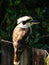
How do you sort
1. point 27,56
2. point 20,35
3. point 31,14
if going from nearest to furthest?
point 27,56 → point 20,35 → point 31,14

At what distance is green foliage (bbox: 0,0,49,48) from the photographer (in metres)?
5.09

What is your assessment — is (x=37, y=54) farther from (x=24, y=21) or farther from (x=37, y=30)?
(x=37, y=30)

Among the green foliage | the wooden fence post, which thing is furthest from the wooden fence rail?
the green foliage

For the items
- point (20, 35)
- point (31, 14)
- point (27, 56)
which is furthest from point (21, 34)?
point (31, 14)

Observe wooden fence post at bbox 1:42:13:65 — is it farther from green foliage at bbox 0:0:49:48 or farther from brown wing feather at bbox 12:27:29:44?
green foliage at bbox 0:0:49:48

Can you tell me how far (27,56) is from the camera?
3.47 m

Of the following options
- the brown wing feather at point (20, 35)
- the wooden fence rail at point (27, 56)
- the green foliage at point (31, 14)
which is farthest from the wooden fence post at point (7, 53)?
the green foliage at point (31, 14)

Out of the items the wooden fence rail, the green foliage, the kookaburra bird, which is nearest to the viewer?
the wooden fence rail

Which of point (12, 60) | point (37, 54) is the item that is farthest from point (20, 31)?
point (37, 54)

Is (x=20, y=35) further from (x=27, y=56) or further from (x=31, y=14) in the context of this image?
(x=31, y=14)

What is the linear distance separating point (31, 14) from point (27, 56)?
1874 mm

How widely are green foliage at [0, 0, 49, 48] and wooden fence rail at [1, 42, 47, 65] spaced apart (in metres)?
1.08

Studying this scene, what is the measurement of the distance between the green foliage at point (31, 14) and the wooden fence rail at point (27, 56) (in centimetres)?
108

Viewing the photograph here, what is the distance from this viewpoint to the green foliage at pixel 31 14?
200 inches
